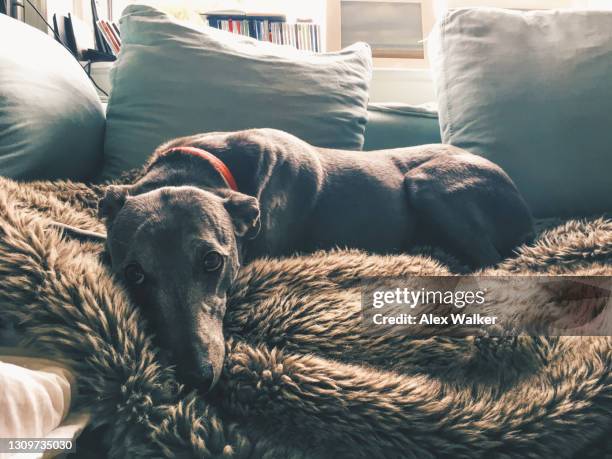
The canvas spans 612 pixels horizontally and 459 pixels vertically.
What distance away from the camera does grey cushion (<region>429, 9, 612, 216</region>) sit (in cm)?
104

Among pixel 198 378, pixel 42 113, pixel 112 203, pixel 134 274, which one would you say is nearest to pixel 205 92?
pixel 42 113

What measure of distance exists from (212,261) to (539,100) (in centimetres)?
78

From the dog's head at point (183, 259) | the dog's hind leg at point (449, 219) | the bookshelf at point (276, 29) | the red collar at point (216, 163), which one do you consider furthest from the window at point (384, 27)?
the dog's head at point (183, 259)

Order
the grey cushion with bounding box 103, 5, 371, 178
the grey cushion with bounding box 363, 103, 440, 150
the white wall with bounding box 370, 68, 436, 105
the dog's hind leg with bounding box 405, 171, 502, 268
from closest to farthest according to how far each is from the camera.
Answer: the dog's hind leg with bounding box 405, 171, 502, 268, the grey cushion with bounding box 103, 5, 371, 178, the grey cushion with bounding box 363, 103, 440, 150, the white wall with bounding box 370, 68, 436, 105

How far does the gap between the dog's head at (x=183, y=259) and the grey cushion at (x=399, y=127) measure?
0.67 meters

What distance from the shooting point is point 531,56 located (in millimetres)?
1107

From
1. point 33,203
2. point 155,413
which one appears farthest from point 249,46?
point 155,413

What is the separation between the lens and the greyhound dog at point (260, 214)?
0.60 meters

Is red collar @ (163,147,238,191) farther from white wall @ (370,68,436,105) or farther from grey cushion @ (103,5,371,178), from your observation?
white wall @ (370,68,436,105)

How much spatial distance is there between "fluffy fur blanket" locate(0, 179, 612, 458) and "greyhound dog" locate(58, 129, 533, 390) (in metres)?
0.03

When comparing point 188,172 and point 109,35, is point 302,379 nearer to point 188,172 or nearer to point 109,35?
point 188,172

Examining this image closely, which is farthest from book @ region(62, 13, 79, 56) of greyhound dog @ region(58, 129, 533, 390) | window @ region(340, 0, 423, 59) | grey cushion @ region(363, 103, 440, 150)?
greyhound dog @ region(58, 129, 533, 390)

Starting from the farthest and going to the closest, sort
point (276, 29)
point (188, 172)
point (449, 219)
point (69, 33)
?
point (276, 29), point (69, 33), point (449, 219), point (188, 172)

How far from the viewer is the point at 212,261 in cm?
64
